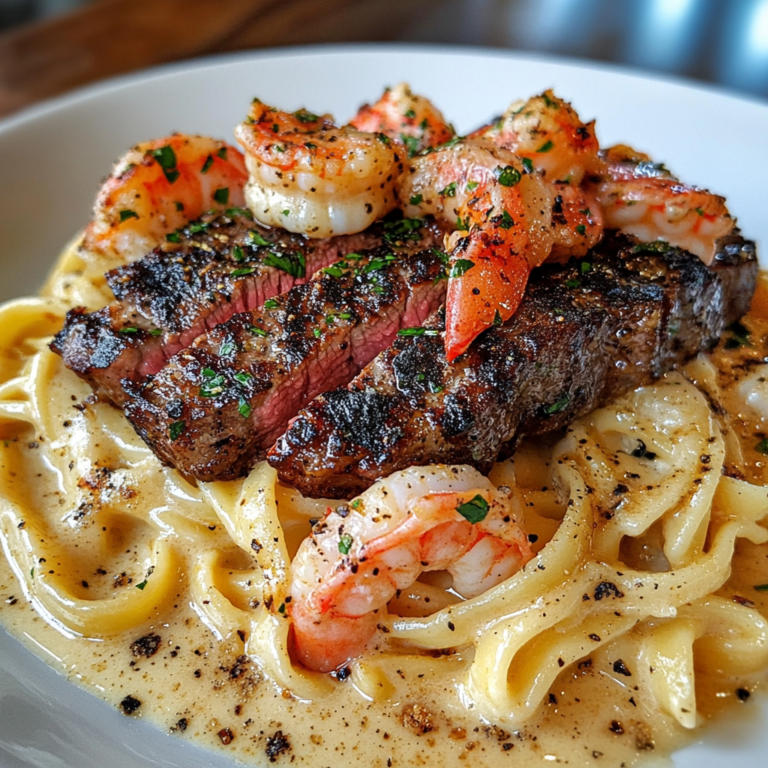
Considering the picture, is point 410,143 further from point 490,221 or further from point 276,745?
point 276,745

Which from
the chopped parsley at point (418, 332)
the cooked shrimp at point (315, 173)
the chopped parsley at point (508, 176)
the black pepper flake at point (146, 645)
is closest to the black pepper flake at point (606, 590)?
the chopped parsley at point (418, 332)

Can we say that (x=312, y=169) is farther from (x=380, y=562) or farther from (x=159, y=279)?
(x=380, y=562)

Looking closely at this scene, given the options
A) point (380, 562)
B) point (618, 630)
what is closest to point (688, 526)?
point (618, 630)

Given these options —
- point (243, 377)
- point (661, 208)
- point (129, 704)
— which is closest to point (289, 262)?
point (243, 377)

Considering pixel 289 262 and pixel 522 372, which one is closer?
pixel 522 372

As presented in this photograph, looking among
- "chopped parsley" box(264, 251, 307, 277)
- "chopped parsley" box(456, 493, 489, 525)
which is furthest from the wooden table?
"chopped parsley" box(456, 493, 489, 525)

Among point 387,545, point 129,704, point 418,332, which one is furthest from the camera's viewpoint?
point 418,332

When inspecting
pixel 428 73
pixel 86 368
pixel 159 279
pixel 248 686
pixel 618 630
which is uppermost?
pixel 428 73
